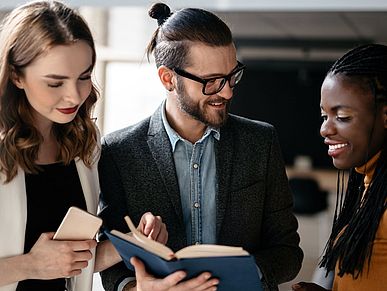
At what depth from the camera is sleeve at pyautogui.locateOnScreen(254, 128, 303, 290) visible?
2.00 metres

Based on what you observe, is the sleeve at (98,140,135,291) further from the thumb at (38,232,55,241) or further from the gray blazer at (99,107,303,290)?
the thumb at (38,232,55,241)

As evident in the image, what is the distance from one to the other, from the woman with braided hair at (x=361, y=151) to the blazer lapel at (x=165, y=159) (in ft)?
1.35

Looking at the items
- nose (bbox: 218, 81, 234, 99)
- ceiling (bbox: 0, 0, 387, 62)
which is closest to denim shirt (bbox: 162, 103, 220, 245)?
nose (bbox: 218, 81, 234, 99)

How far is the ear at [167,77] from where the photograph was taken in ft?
6.52

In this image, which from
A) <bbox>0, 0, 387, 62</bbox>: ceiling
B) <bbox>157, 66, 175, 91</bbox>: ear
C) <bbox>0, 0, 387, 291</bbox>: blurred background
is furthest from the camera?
<bbox>0, 0, 387, 62</bbox>: ceiling

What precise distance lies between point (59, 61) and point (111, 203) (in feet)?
1.49

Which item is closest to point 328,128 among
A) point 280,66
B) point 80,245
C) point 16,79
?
point 80,245

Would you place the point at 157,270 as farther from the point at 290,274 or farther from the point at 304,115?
the point at 304,115

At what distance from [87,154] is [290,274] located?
659 mm

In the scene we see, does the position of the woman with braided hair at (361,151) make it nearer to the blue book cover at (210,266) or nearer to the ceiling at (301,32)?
the blue book cover at (210,266)

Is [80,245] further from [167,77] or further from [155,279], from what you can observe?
[167,77]

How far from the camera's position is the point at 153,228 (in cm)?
177

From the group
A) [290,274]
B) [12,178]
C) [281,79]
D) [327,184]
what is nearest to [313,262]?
[327,184]

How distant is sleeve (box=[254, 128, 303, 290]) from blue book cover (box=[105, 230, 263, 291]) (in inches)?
12.8
